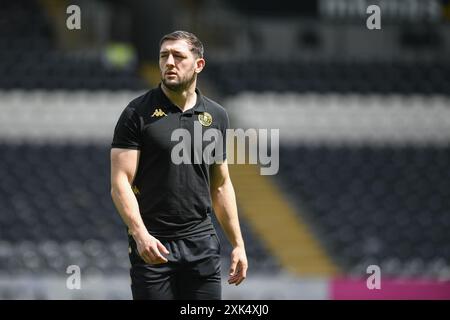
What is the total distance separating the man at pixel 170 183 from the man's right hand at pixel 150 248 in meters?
0.04

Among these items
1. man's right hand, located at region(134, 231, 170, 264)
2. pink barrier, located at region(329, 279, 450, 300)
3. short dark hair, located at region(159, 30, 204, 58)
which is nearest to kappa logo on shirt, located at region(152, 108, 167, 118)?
short dark hair, located at region(159, 30, 204, 58)

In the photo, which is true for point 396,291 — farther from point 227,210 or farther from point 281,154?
point 281,154

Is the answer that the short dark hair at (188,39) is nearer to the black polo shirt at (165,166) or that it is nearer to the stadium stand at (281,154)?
the black polo shirt at (165,166)

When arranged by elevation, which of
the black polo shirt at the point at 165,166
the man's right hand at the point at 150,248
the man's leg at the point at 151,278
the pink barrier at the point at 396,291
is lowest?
the pink barrier at the point at 396,291

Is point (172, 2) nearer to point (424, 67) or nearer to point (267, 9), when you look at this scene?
point (267, 9)

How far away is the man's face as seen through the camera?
4844 mm

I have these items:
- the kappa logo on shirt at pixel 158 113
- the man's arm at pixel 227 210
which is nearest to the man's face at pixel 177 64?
the kappa logo on shirt at pixel 158 113

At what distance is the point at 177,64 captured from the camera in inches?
192

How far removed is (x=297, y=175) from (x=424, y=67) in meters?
4.42

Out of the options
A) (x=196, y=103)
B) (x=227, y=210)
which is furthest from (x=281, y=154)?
(x=196, y=103)

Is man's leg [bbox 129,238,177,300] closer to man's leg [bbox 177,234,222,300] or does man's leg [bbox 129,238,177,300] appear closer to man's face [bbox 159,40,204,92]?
man's leg [bbox 177,234,222,300]

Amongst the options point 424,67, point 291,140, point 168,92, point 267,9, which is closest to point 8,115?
point 291,140

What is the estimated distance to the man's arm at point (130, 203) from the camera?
4.70 metres

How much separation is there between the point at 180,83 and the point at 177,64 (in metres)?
0.11
